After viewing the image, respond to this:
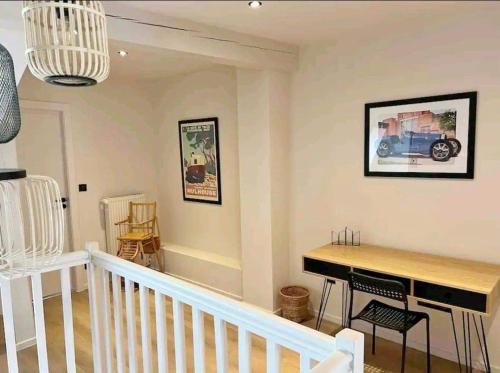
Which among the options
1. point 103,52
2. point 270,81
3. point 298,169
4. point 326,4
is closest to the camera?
point 326,4

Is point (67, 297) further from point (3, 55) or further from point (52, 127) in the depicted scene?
point (52, 127)

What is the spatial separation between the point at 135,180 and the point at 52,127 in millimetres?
1079

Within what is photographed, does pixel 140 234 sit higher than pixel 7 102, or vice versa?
pixel 7 102

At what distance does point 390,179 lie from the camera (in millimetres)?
2668

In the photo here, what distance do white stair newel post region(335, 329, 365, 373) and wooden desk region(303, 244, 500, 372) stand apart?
50.3 inches

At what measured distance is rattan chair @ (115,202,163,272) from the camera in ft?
13.1

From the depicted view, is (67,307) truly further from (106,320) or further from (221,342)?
(221,342)

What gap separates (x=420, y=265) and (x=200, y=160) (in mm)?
2465

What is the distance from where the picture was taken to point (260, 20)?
15.0 inches

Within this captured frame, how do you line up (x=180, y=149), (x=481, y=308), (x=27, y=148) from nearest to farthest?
1. (x=481, y=308)
2. (x=27, y=148)
3. (x=180, y=149)

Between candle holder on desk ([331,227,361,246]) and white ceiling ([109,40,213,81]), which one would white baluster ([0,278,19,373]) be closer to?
white ceiling ([109,40,213,81])

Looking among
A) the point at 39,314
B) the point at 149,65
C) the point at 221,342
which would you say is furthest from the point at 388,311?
the point at 149,65

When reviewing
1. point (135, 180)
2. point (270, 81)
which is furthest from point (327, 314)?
point (135, 180)

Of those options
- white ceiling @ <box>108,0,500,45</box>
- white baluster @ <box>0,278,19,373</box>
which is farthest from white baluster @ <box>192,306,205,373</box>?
white ceiling @ <box>108,0,500,45</box>
